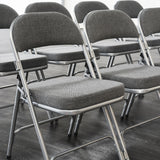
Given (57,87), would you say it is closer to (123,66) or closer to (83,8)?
(123,66)

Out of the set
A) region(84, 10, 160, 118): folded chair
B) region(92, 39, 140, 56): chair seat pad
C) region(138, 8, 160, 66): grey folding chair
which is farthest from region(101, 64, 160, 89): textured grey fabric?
region(92, 39, 140, 56): chair seat pad

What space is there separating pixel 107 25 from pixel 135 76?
2.10ft

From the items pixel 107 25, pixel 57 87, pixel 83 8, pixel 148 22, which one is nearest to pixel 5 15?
pixel 83 8

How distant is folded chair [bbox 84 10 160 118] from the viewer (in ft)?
6.80

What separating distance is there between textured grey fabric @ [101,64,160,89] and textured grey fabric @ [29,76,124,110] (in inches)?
8.2

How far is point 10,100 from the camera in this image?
3.52 metres

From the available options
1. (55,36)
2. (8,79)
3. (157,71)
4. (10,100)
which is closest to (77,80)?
(55,36)

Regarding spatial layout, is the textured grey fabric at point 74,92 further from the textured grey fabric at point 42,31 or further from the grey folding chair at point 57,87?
the textured grey fabric at point 42,31

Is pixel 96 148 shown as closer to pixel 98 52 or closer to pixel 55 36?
pixel 55 36

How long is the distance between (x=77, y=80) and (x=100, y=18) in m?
0.69

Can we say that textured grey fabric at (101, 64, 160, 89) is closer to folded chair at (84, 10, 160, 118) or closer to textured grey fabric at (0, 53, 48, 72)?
folded chair at (84, 10, 160, 118)

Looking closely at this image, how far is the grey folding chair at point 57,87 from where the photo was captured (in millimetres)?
1661

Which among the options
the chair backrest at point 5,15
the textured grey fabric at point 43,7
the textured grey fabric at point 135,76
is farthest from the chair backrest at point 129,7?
the textured grey fabric at point 135,76

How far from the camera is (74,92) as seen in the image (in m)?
1.72
